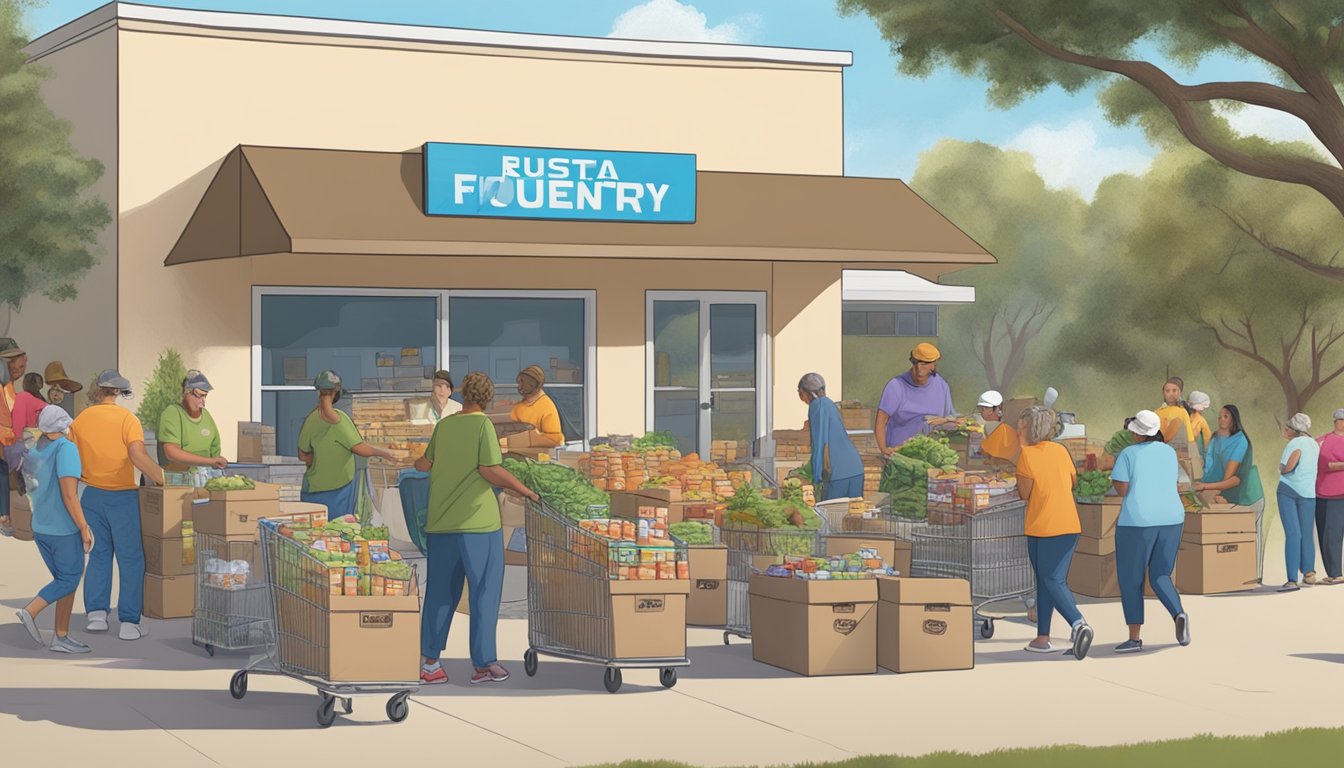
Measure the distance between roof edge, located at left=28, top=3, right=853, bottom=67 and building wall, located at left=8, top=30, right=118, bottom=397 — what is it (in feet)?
0.97

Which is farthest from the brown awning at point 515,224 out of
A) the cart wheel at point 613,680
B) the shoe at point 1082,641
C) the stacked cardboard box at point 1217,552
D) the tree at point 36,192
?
the shoe at point 1082,641

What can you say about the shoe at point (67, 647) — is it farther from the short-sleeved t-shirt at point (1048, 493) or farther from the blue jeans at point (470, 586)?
the short-sleeved t-shirt at point (1048, 493)

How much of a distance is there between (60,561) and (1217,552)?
9828 millimetres

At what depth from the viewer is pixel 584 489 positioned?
45.4 ft

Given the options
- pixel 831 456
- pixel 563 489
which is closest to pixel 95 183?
pixel 831 456

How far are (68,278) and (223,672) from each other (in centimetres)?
1319

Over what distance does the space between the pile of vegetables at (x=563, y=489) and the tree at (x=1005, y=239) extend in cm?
8637

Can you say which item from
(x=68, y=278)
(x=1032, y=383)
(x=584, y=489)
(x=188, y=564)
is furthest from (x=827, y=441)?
(x=1032, y=383)

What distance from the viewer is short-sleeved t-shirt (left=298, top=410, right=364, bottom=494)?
14672 mm

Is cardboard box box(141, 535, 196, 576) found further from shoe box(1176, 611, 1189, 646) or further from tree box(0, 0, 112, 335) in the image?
tree box(0, 0, 112, 335)

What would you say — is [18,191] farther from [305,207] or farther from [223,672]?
[223,672]

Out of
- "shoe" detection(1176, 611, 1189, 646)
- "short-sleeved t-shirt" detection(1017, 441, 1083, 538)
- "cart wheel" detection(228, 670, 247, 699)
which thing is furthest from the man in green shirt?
"shoe" detection(1176, 611, 1189, 646)

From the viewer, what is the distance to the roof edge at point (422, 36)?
2219 cm

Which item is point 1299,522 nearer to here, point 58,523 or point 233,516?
point 233,516
